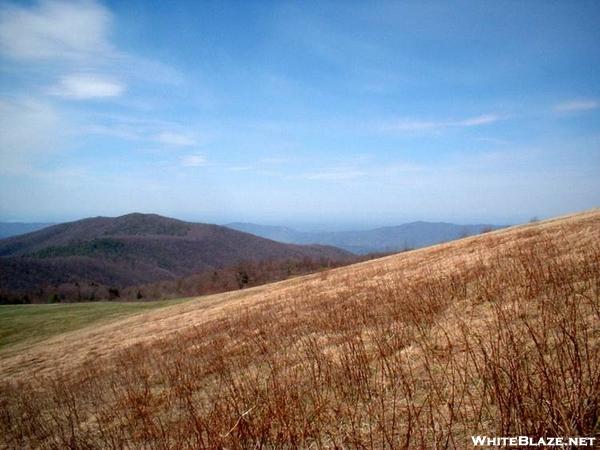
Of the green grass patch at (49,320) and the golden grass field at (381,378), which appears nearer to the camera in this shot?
the golden grass field at (381,378)

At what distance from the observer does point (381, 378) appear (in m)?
4.66

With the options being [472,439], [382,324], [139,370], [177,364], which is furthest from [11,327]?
[472,439]

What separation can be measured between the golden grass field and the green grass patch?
23513mm

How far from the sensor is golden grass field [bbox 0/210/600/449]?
10.9 ft

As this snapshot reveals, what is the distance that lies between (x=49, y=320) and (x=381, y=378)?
43.8 m

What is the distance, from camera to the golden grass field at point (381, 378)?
3336 millimetres

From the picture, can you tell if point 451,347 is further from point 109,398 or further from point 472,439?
point 109,398

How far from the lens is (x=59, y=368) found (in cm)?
1569

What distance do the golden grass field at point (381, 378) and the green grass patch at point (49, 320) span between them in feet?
77.1

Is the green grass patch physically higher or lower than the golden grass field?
lower

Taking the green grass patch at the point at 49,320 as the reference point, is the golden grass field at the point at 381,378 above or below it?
above

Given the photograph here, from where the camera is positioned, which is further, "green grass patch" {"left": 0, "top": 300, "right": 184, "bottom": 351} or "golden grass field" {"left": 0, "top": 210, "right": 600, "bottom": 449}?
"green grass patch" {"left": 0, "top": 300, "right": 184, "bottom": 351}

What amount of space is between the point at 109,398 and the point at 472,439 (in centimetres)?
856

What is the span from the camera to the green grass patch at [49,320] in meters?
31.1
